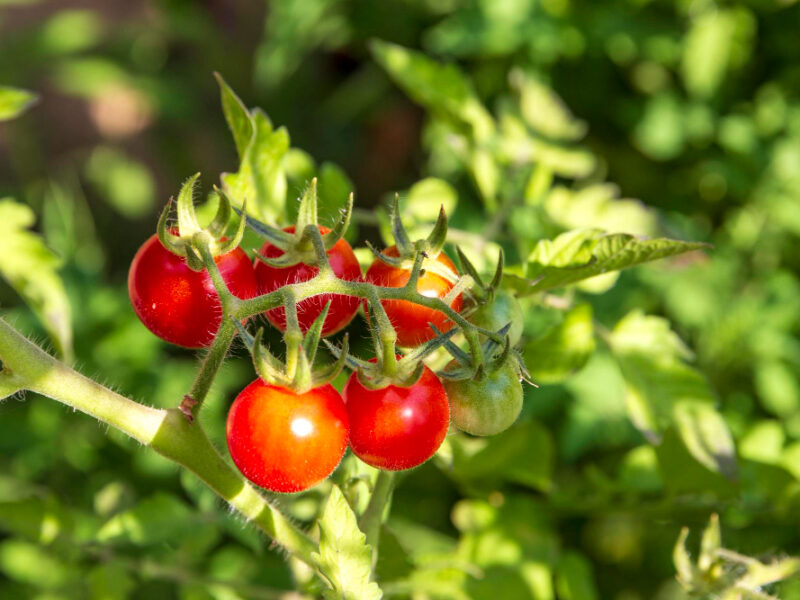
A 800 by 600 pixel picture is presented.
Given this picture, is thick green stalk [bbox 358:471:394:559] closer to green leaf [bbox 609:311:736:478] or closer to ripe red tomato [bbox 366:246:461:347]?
ripe red tomato [bbox 366:246:461:347]

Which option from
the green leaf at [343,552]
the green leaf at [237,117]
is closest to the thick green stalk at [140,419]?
the green leaf at [343,552]

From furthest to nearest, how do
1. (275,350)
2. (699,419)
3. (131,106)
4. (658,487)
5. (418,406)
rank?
(131,106)
(275,350)
(658,487)
(699,419)
(418,406)

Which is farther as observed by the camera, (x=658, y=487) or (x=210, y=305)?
(x=658, y=487)

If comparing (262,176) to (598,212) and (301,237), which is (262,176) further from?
(598,212)

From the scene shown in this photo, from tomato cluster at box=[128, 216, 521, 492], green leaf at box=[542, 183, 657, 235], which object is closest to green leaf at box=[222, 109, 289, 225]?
tomato cluster at box=[128, 216, 521, 492]

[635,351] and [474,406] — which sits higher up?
[474,406]

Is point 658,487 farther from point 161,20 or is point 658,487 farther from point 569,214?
point 161,20

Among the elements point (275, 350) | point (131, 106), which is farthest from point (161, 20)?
point (275, 350)

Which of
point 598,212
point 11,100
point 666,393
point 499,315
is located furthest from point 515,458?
point 11,100
